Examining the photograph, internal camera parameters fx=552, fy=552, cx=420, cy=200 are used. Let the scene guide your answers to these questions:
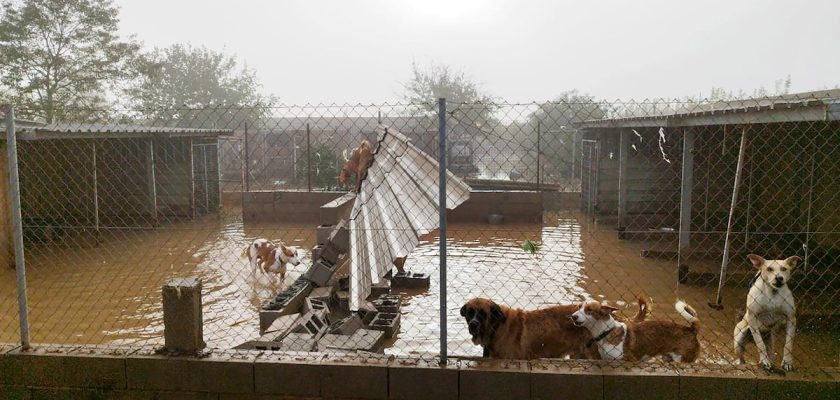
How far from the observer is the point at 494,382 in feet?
12.0

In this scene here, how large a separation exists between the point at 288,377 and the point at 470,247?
28.5 feet

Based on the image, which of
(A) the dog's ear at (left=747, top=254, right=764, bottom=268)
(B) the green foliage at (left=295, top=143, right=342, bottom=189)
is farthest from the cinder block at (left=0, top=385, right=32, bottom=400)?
(B) the green foliage at (left=295, top=143, right=342, bottom=189)

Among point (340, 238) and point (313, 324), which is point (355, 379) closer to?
point (313, 324)

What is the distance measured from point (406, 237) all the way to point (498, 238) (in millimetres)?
8574

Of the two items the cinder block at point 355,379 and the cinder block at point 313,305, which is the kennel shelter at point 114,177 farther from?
the cinder block at point 355,379

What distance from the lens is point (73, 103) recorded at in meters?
26.7

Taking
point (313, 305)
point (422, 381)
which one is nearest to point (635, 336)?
point (422, 381)

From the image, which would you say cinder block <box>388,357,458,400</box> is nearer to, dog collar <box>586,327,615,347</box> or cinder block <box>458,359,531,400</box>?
cinder block <box>458,359,531,400</box>

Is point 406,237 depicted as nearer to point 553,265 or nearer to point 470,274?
point 470,274

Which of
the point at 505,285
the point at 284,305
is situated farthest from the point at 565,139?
the point at 284,305

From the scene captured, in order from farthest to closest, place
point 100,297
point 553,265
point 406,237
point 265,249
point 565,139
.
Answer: point 565,139 → point 553,265 → point 265,249 → point 100,297 → point 406,237

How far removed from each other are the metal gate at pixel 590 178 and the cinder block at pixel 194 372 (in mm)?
14044

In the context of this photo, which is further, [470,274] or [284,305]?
[470,274]

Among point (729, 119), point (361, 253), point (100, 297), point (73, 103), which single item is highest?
point (73, 103)
